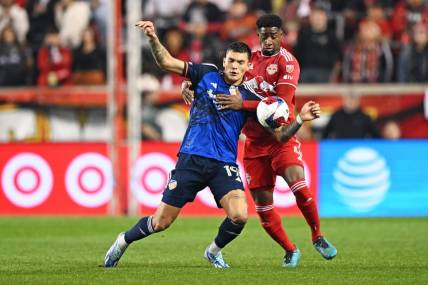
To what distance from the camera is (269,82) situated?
10.1 m

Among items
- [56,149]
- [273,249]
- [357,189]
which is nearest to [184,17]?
[56,149]

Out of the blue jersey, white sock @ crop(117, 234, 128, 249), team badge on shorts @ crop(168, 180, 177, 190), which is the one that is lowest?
white sock @ crop(117, 234, 128, 249)

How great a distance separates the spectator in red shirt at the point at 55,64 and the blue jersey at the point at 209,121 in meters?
11.8

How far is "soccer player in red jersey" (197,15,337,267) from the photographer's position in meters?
9.93

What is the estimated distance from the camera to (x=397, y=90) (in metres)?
19.0

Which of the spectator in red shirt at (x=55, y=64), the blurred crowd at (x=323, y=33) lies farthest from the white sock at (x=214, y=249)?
the spectator in red shirt at (x=55, y=64)

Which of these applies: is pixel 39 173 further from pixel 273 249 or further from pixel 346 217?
pixel 273 249

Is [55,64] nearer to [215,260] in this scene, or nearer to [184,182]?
[215,260]

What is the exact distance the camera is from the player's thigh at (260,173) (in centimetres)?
1012

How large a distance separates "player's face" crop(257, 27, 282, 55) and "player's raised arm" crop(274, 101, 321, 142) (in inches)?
39.8

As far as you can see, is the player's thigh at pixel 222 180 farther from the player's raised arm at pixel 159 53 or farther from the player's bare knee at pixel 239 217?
the player's raised arm at pixel 159 53

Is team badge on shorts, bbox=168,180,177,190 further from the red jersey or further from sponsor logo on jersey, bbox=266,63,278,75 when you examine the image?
sponsor logo on jersey, bbox=266,63,278,75

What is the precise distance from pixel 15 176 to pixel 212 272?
9704mm

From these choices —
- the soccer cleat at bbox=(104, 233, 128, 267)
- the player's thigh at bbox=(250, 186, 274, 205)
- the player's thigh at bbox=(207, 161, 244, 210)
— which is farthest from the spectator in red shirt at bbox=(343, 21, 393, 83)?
the soccer cleat at bbox=(104, 233, 128, 267)
